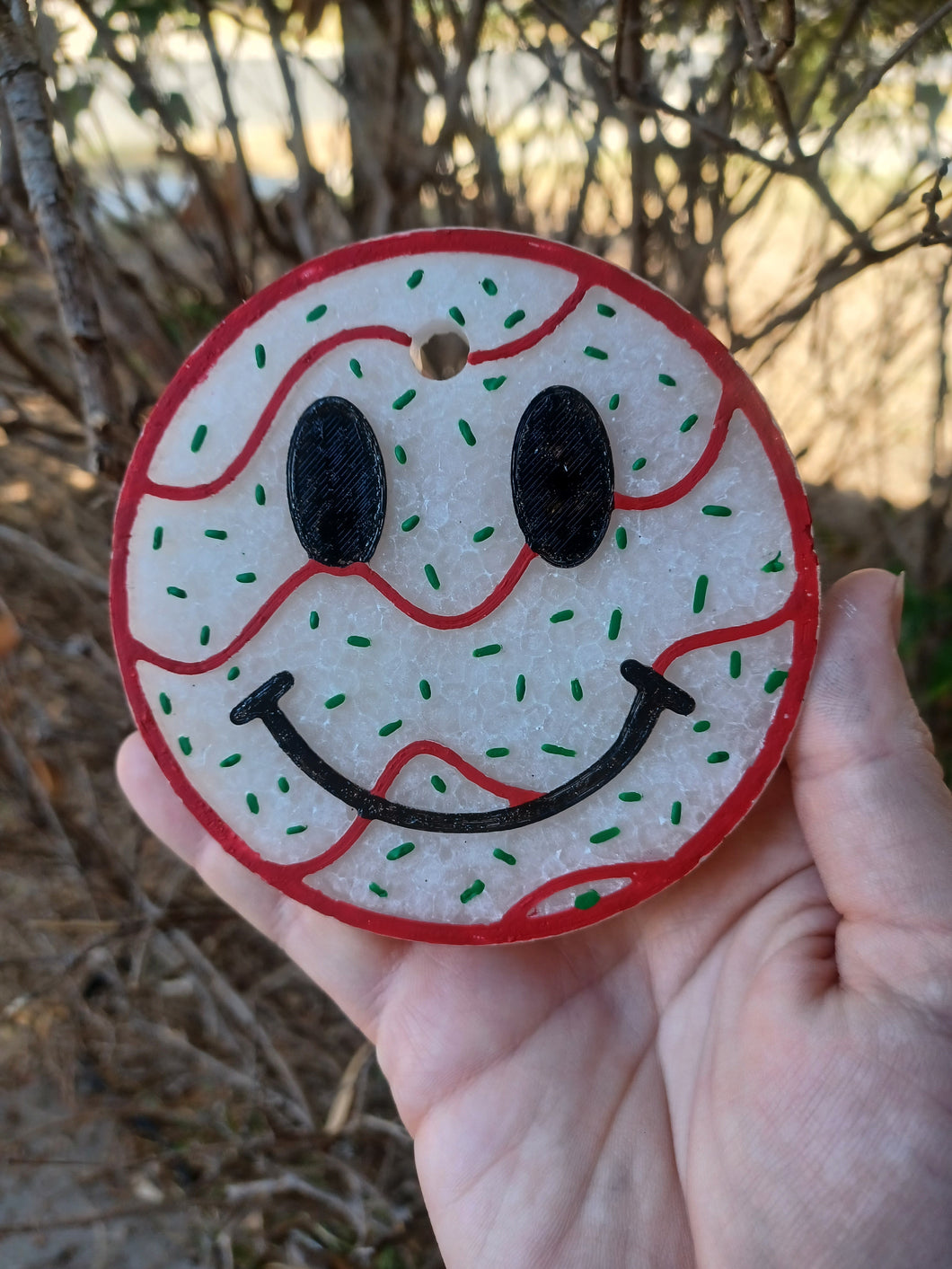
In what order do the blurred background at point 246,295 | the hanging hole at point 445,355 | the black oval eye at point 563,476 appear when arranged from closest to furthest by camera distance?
the black oval eye at point 563,476 < the blurred background at point 246,295 < the hanging hole at point 445,355

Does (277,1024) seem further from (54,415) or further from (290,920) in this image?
(54,415)

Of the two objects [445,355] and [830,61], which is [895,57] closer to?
[830,61]

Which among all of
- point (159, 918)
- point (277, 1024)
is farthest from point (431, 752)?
point (277, 1024)

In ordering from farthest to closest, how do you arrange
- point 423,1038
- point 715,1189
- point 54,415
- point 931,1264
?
point 54,415 < point 423,1038 < point 715,1189 < point 931,1264

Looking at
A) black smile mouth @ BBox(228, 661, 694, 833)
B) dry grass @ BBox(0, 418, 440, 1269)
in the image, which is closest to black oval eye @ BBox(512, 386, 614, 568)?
black smile mouth @ BBox(228, 661, 694, 833)

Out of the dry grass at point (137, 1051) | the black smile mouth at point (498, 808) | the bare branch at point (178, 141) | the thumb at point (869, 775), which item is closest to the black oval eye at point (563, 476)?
the black smile mouth at point (498, 808)

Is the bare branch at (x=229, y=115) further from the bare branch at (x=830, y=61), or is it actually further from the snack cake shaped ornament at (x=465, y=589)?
the bare branch at (x=830, y=61)
